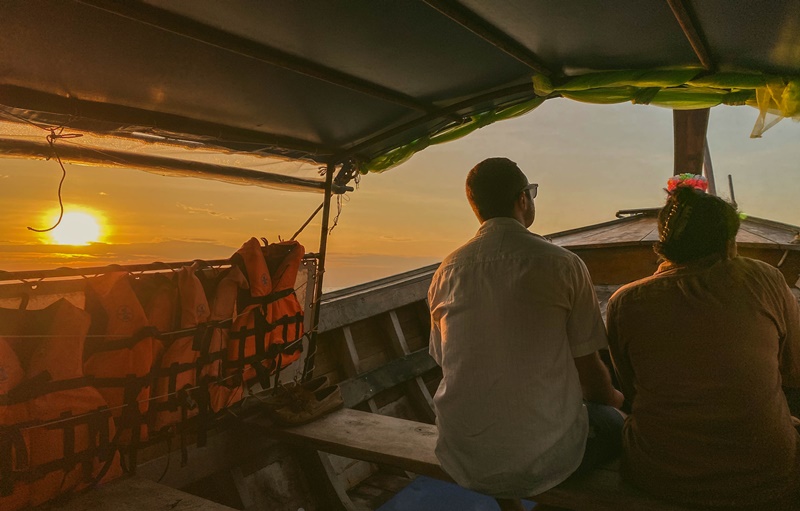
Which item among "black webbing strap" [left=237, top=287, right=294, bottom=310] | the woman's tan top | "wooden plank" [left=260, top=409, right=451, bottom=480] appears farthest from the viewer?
"black webbing strap" [left=237, top=287, right=294, bottom=310]

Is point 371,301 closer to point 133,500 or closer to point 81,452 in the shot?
point 133,500

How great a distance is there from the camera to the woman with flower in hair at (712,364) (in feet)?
5.67

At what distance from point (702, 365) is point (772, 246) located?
157 inches

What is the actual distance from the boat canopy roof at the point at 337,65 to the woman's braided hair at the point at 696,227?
79 centimetres

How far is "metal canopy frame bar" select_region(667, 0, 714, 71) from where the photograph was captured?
6.30 ft

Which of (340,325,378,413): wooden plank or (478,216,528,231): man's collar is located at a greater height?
(478,216,528,231): man's collar

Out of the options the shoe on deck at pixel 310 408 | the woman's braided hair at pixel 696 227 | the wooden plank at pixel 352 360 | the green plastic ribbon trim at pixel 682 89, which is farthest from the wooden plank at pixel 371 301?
the woman's braided hair at pixel 696 227

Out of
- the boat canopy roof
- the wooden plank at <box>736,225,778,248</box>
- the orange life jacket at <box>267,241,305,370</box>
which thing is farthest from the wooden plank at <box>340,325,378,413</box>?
the wooden plank at <box>736,225,778,248</box>

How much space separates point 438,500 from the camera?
3.52 metres

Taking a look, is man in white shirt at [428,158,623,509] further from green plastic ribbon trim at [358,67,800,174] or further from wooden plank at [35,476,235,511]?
wooden plank at [35,476,235,511]

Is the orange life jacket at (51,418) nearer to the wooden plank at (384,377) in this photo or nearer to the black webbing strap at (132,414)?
the black webbing strap at (132,414)

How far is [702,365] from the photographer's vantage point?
1.77 m

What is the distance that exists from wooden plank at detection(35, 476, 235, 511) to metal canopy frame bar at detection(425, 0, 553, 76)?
252 centimetres

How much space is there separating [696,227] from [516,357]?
0.87m
